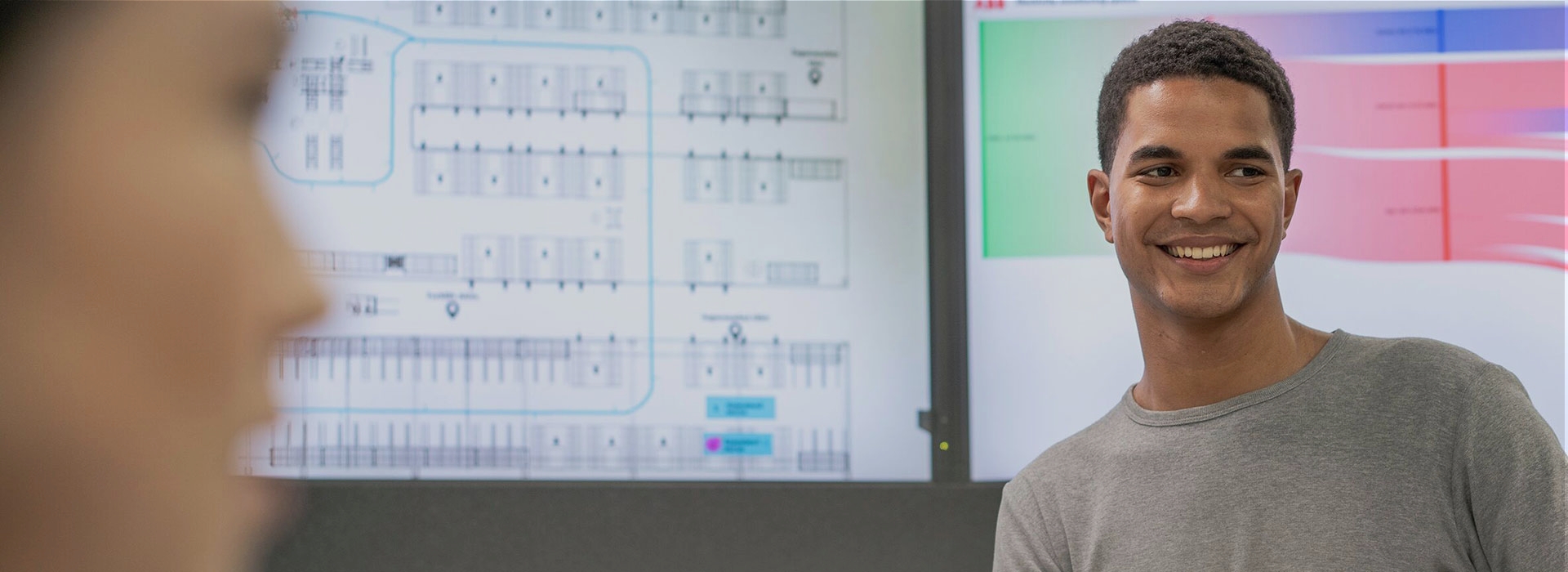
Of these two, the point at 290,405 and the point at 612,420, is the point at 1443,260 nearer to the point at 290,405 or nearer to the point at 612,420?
the point at 612,420

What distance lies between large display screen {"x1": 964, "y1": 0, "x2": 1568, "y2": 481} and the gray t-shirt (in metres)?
0.70

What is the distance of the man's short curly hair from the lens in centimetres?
163

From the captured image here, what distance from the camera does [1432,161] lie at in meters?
2.44

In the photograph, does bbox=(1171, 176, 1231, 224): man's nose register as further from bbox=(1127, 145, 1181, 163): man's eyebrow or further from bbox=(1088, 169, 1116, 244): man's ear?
bbox=(1088, 169, 1116, 244): man's ear

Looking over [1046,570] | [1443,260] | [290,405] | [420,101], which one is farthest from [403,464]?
[1443,260]

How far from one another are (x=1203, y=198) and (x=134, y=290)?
1.37 metres

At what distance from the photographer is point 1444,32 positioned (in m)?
2.46

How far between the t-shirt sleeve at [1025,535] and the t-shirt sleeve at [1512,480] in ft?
1.70

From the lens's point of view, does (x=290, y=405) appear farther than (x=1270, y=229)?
Yes

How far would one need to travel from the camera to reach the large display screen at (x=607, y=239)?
7.73 feet

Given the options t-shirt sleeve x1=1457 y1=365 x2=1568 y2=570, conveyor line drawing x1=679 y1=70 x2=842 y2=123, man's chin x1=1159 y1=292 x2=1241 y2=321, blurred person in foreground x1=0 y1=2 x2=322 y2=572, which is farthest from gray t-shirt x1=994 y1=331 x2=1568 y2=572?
blurred person in foreground x1=0 y1=2 x2=322 y2=572

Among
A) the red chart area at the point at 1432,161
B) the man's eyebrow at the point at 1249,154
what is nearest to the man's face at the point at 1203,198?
the man's eyebrow at the point at 1249,154

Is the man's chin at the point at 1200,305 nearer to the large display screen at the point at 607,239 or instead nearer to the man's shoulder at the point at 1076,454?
the man's shoulder at the point at 1076,454

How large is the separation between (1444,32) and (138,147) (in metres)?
2.57
